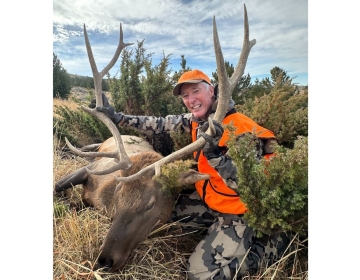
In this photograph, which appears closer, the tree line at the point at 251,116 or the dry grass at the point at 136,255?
the tree line at the point at 251,116

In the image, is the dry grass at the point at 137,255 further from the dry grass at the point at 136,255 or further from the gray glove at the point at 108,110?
the gray glove at the point at 108,110

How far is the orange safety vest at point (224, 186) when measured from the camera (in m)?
2.14

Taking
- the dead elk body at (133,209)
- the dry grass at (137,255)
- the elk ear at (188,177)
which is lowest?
the dry grass at (137,255)

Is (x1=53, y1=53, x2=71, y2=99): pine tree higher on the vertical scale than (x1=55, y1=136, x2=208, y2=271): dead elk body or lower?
higher

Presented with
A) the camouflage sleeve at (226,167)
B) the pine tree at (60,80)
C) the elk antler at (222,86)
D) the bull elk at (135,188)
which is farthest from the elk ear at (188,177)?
the pine tree at (60,80)

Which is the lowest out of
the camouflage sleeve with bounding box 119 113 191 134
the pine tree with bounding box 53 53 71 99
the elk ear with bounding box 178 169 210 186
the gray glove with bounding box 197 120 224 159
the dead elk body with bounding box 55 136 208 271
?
the dead elk body with bounding box 55 136 208 271

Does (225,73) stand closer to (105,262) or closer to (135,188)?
(135,188)

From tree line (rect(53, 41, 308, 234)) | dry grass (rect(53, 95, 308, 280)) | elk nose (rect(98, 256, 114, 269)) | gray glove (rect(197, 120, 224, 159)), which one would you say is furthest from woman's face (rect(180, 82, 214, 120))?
elk nose (rect(98, 256, 114, 269))

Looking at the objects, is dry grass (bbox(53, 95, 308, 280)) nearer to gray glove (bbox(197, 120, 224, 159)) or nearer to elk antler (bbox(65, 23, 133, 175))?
elk antler (bbox(65, 23, 133, 175))

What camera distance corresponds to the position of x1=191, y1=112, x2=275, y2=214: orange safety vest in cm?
214
